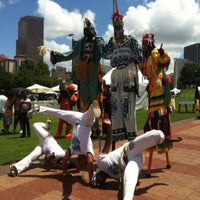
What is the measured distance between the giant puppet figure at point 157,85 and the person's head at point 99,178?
92 cm

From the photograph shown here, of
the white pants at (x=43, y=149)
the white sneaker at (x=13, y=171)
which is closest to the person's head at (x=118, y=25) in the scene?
the white pants at (x=43, y=149)

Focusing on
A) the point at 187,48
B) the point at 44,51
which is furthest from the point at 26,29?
the point at 44,51

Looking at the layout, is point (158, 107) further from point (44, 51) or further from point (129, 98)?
point (44, 51)

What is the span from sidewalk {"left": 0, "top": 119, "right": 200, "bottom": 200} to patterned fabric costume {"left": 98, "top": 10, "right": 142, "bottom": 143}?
0.88 metres

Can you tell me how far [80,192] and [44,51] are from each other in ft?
9.32

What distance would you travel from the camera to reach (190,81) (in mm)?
87125

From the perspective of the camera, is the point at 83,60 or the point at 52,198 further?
the point at 83,60

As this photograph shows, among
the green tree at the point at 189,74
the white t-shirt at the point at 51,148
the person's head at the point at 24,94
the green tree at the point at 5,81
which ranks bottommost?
the white t-shirt at the point at 51,148

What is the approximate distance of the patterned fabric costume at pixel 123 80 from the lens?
18.2 feet

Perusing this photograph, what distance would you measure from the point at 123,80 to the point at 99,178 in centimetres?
170

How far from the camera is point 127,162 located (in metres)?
4.53

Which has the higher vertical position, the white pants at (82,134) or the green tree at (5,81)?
the green tree at (5,81)

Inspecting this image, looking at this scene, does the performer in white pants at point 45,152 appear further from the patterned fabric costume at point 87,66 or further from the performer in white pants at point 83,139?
the patterned fabric costume at point 87,66

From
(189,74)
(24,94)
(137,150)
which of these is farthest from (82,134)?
(189,74)
